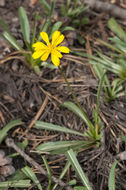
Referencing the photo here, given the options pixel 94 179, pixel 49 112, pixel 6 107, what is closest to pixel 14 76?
pixel 6 107

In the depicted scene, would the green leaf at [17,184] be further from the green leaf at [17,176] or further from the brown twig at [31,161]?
the brown twig at [31,161]

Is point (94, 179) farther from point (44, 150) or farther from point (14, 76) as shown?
point (14, 76)

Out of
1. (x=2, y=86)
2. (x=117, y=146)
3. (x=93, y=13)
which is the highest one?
(x=93, y=13)

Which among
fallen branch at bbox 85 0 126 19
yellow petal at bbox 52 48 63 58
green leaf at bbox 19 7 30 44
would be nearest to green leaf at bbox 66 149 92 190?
yellow petal at bbox 52 48 63 58

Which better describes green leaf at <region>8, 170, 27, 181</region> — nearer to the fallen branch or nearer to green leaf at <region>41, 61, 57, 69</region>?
green leaf at <region>41, 61, 57, 69</region>

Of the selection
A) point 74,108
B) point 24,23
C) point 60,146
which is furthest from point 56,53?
point 24,23

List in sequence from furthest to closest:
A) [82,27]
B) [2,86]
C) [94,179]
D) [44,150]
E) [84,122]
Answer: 1. [82,27]
2. [2,86]
3. [84,122]
4. [44,150]
5. [94,179]

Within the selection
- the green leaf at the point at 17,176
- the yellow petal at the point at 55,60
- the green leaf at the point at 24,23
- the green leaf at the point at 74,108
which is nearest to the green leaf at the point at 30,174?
the green leaf at the point at 17,176
